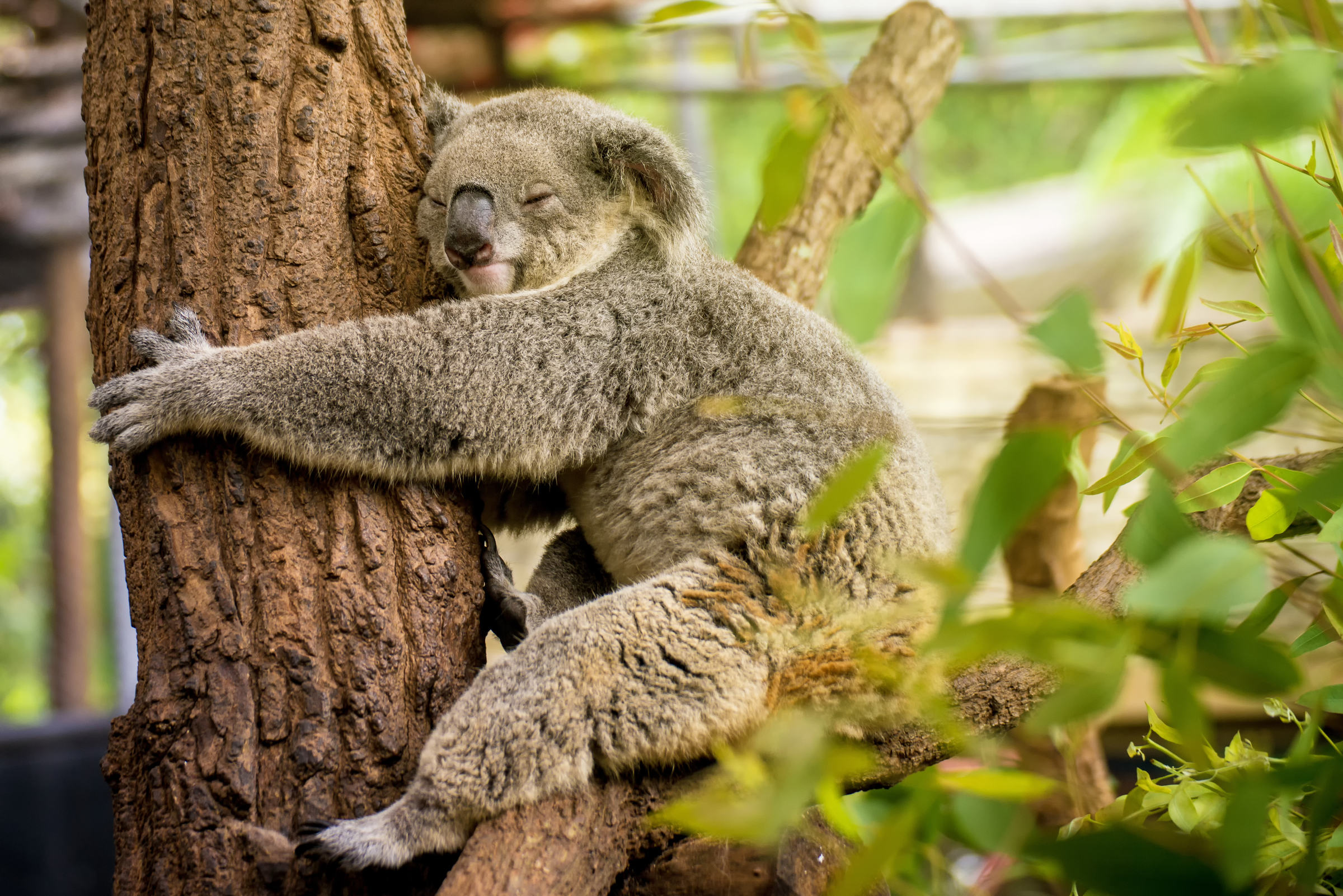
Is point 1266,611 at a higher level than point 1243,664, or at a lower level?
lower

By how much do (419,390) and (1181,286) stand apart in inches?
58.8

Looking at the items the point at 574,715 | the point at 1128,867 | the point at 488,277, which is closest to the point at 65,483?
the point at 488,277

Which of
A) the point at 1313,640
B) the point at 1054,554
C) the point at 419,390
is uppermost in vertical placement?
the point at 419,390

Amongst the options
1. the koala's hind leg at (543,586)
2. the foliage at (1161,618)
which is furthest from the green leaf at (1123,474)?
the koala's hind leg at (543,586)

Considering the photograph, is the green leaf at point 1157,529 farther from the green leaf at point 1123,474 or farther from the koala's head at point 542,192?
the koala's head at point 542,192

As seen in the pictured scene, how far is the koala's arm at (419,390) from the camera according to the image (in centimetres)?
196

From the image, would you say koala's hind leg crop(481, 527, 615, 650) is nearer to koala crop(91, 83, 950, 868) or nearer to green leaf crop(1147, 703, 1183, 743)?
koala crop(91, 83, 950, 868)

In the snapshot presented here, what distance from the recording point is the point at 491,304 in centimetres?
227

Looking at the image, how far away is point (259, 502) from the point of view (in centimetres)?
196

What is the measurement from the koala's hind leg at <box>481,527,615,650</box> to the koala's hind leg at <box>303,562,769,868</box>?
0.27 metres

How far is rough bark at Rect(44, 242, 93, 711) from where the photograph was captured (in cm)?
588

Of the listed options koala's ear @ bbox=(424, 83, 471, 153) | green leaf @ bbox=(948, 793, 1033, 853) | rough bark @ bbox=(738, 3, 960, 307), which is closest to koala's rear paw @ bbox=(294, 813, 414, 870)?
green leaf @ bbox=(948, 793, 1033, 853)

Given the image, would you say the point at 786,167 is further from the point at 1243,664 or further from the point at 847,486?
the point at 1243,664

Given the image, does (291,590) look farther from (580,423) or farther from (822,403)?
(822,403)
